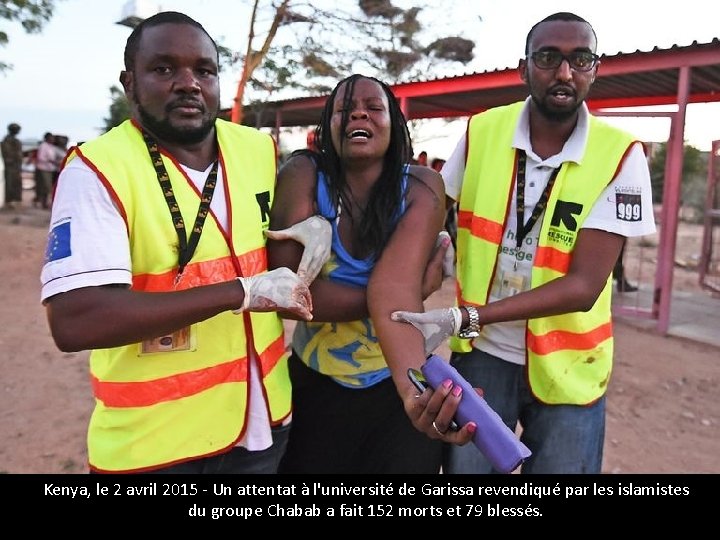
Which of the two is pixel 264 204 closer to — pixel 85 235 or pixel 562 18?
pixel 85 235

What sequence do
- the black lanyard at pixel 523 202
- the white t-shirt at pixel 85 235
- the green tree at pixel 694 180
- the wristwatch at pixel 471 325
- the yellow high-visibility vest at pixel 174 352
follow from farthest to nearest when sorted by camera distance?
1. the green tree at pixel 694 180
2. the black lanyard at pixel 523 202
3. the wristwatch at pixel 471 325
4. the yellow high-visibility vest at pixel 174 352
5. the white t-shirt at pixel 85 235

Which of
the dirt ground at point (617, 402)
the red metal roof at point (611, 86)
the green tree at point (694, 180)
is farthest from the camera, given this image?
the green tree at point (694, 180)

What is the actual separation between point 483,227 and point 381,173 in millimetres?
421

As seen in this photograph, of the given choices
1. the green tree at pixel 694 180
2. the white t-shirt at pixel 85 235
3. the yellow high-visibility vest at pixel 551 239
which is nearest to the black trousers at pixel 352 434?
the yellow high-visibility vest at pixel 551 239

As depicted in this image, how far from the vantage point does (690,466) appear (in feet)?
11.6

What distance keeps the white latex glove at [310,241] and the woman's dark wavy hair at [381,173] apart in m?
0.16

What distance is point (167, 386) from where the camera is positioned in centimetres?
152

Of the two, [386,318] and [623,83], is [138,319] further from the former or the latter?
[623,83]

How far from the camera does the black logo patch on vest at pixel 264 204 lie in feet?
5.56

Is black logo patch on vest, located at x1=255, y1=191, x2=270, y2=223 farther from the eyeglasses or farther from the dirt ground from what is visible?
the dirt ground

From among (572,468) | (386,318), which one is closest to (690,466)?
(572,468)

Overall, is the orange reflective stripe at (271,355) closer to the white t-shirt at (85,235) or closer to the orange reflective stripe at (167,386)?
the orange reflective stripe at (167,386)

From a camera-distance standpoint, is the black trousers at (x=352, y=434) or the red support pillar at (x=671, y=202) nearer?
the black trousers at (x=352, y=434)

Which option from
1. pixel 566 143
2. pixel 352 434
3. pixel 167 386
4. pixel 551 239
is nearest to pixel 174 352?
pixel 167 386
